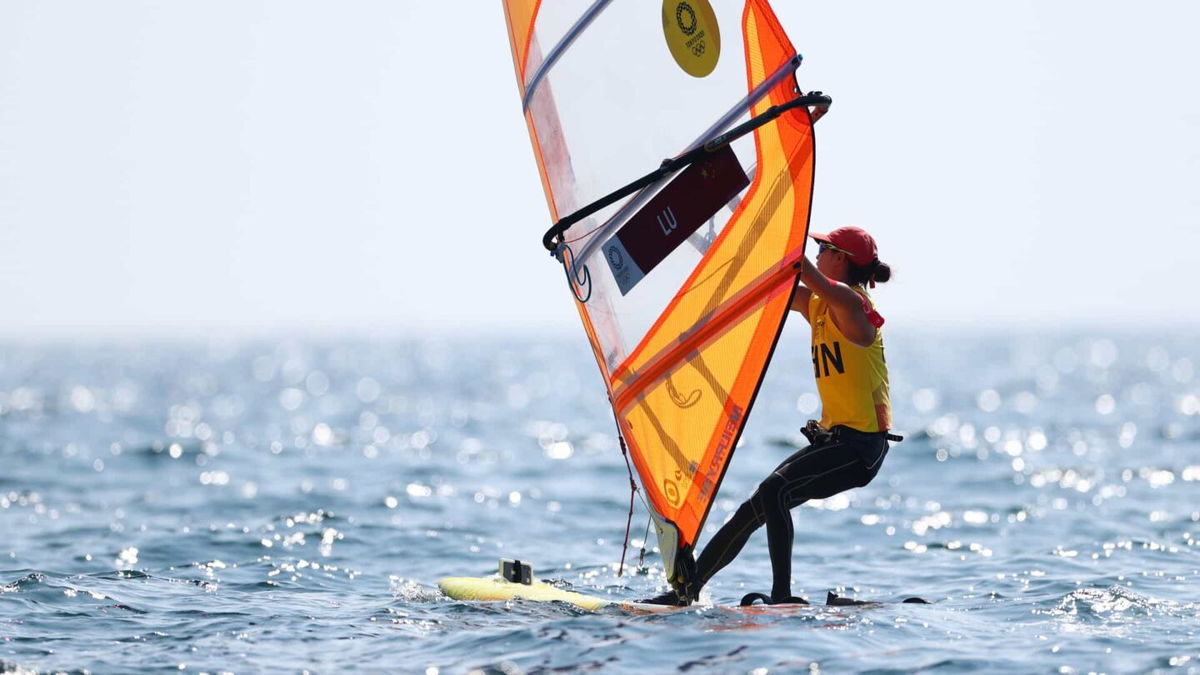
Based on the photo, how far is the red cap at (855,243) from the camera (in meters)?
7.04

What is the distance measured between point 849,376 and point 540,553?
516cm

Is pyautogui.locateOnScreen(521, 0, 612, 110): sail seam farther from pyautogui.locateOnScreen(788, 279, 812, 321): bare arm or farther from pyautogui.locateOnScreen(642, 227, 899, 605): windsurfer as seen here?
pyautogui.locateOnScreen(788, 279, 812, 321): bare arm

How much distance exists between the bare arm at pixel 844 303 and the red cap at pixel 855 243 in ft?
0.66

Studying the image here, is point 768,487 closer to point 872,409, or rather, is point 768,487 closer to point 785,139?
point 872,409

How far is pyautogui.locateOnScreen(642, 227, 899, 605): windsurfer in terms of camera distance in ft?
23.2

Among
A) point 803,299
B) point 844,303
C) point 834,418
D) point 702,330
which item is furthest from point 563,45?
point 834,418

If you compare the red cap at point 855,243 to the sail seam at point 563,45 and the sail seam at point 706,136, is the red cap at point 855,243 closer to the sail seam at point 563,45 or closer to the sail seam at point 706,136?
the sail seam at point 706,136

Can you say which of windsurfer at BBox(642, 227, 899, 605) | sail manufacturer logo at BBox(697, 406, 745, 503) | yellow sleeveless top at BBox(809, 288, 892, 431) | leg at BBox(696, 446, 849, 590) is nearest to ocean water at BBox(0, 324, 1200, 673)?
leg at BBox(696, 446, 849, 590)

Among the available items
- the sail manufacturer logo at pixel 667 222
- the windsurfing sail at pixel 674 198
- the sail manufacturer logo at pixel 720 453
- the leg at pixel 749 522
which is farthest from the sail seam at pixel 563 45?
the leg at pixel 749 522

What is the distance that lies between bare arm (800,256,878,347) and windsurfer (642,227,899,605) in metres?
0.03

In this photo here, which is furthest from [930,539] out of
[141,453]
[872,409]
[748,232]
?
[141,453]

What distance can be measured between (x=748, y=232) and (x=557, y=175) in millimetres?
1230

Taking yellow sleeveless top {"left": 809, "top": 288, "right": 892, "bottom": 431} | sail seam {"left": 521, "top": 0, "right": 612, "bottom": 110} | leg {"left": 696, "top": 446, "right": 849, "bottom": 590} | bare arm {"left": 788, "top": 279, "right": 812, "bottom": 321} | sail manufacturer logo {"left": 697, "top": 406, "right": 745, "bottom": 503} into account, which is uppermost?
sail seam {"left": 521, "top": 0, "right": 612, "bottom": 110}

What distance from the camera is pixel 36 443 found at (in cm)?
2323
